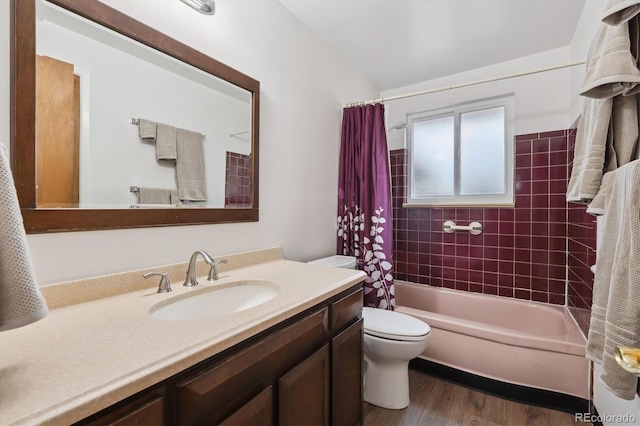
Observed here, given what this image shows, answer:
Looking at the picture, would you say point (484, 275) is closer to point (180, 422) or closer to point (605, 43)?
point (605, 43)

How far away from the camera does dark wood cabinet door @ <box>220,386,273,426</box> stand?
742 millimetres

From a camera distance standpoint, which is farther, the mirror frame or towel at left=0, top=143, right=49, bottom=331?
the mirror frame

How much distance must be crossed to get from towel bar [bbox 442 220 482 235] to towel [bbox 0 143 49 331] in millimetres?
2723

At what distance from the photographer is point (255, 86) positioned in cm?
158

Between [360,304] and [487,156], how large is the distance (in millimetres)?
2015

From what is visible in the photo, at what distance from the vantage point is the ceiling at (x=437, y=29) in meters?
1.76

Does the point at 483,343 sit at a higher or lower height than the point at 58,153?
lower

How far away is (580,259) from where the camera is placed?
6.19 feet

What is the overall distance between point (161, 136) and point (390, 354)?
1.65 metres

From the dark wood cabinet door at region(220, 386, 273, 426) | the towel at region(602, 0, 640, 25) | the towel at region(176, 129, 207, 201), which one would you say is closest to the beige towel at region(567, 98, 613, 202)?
the towel at region(602, 0, 640, 25)

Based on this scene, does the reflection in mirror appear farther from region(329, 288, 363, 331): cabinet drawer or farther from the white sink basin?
region(329, 288, 363, 331): cabinet drawer

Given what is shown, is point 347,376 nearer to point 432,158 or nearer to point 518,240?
point 518,240

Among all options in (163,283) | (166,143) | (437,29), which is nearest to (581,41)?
(437,29)

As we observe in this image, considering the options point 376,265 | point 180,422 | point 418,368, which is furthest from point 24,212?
point 418,368
